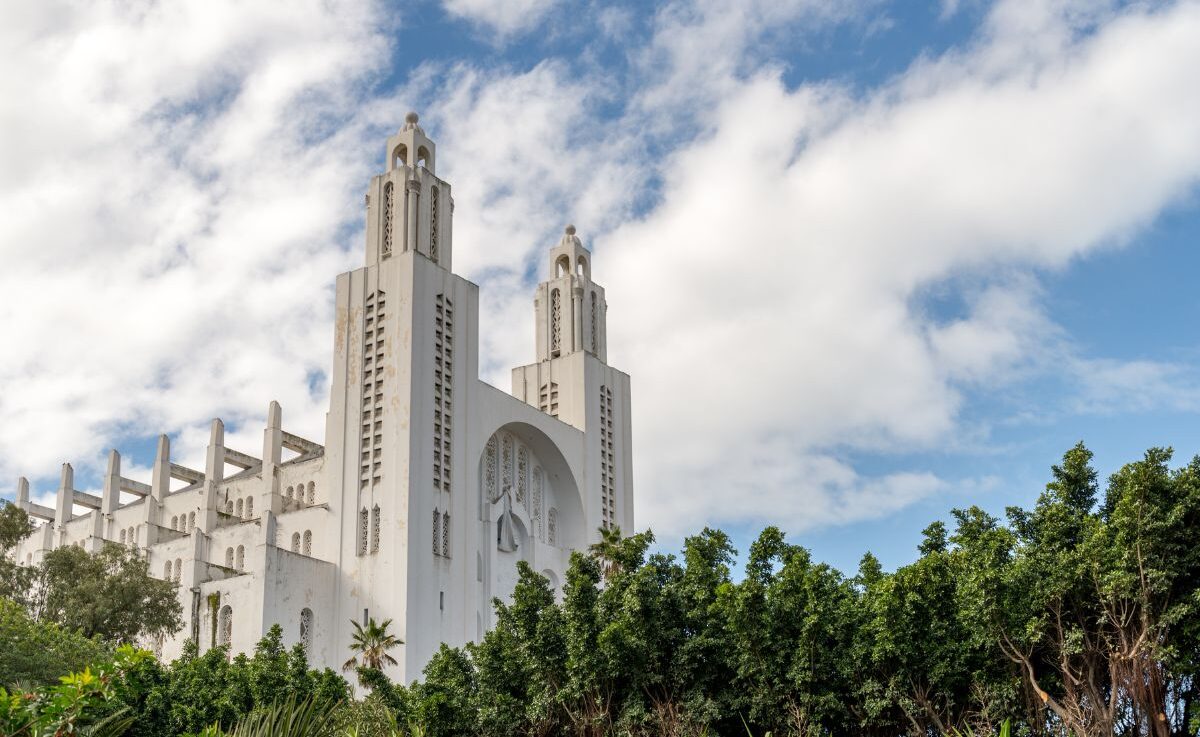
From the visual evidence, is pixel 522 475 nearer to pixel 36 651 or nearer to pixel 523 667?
pixel 36 651

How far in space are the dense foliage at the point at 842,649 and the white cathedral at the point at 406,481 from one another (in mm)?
12678

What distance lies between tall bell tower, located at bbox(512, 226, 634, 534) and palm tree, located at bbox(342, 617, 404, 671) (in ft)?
42.8

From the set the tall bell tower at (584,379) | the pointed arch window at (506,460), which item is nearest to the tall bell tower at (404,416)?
the pointed arch window at (506,460)

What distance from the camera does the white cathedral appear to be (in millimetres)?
42156

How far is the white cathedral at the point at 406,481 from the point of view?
4216 cm

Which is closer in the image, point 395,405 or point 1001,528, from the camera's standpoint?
point 1001,528

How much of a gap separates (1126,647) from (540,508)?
30530 mm

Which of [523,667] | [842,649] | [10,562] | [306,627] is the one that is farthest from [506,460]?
[842,649]

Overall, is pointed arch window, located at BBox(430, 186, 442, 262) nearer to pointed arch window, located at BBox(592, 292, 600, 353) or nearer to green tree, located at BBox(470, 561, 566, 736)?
pointed arch window, located at BBox(592, 292, 600, 353)

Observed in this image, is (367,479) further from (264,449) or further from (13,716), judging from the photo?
(13,716)

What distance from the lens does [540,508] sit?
5134cm

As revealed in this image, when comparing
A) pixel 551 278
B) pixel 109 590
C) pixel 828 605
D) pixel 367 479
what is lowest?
pixel 828 605

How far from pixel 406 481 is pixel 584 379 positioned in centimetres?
1324

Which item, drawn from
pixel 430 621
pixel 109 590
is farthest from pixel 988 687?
pixel 109 590
